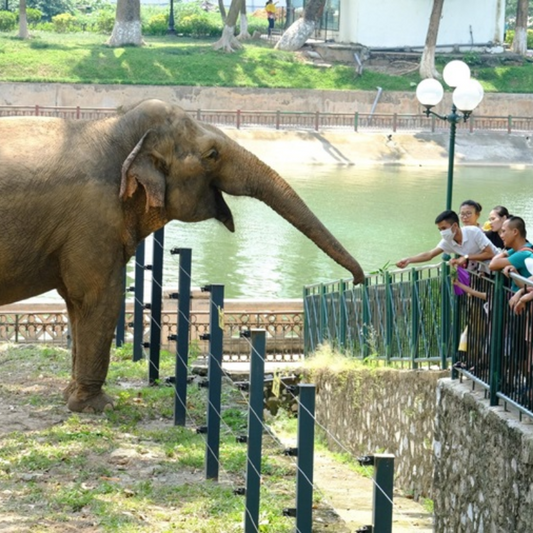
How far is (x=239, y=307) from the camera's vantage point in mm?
19547

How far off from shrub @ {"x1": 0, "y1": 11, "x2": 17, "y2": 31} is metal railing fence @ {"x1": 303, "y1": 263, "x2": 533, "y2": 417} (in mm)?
46984

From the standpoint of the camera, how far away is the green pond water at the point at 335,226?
95.8 ft

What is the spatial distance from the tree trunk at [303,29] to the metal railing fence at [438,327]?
147 ft

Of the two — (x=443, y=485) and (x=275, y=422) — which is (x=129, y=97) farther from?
(x=443, y=485)

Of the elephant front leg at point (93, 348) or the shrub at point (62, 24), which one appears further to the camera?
the shrub at point (62, 24)

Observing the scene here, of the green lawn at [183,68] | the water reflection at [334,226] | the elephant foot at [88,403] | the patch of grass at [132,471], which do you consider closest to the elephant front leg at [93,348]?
the elephant foot at [88,403]

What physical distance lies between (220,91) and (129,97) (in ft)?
12.2

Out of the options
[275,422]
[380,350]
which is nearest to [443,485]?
[380,350]

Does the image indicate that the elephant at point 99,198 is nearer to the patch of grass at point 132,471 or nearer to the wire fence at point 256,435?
the patch of grass at point 132,471

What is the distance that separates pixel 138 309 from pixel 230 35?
156 ft

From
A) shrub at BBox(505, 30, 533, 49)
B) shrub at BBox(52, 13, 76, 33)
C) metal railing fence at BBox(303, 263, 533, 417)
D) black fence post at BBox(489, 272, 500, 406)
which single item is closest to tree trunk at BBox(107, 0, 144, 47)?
shrub at BBox(52, 13, 76, 33)

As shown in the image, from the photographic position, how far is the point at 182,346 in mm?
11250

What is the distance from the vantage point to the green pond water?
29188 mm

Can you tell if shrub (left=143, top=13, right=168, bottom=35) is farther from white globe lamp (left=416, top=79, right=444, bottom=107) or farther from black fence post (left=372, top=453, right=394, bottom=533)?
black fence post (left=372, top=453, right=394, bottom=533)
